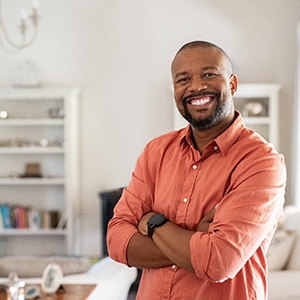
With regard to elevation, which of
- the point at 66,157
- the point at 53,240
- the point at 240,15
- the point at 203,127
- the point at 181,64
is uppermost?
the point at 240,15

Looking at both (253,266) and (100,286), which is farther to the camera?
(100,286)

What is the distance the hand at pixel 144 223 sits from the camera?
6.39 feet

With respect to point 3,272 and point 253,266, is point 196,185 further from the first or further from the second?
point 3,272

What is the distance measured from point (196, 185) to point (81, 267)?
2.29m

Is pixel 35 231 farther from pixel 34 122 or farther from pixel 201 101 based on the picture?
pixel 201 101

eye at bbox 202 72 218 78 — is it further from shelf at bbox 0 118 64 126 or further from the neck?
shelf at bbox 0 118 64 126

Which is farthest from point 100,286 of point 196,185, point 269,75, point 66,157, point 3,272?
point 269,75

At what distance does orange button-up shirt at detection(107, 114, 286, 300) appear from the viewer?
5.66 ft

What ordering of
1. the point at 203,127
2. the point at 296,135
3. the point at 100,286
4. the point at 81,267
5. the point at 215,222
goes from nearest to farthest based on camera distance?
the point at 215,222
the point at 203,127
the point at 100,286
the point at 81,267
the point at 296,135

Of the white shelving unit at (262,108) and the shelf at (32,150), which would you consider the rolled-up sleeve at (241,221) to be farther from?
the shelf at (32,150)

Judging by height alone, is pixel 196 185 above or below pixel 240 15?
below

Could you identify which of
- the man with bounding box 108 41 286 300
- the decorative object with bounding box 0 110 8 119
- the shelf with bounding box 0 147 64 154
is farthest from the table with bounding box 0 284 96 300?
the decorative object with bounding box 0 110 8 119

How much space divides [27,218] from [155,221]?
525 cm

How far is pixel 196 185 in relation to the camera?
1.84 m
